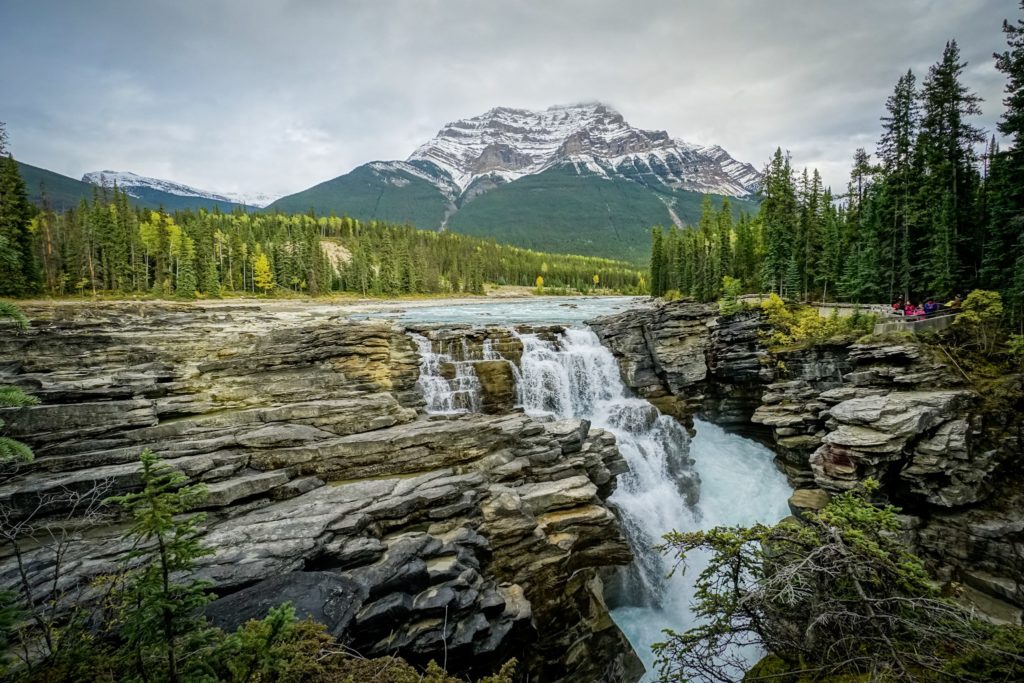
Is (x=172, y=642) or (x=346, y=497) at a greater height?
(x=172, y=642)

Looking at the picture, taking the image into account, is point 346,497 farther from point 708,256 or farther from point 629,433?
point 708,256

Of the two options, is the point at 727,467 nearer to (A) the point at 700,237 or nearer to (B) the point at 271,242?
(A) the point at 700,237

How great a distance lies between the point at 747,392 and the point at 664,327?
7258 mm

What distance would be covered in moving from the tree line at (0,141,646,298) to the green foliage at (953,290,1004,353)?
195 feet

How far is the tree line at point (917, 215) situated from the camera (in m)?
21.5

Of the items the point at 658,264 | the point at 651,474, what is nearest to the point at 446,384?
the point at 651,474

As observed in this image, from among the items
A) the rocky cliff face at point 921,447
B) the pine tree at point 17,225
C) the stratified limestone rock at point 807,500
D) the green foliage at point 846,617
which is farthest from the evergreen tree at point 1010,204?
the pine tree at point 17,225

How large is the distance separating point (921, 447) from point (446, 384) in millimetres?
22064

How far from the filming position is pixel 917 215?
27.3 m

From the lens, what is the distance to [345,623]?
8.02 metres

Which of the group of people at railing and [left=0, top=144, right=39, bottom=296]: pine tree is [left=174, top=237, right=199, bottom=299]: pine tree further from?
the group of people at railing

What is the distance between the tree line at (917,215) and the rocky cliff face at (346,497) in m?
24.0

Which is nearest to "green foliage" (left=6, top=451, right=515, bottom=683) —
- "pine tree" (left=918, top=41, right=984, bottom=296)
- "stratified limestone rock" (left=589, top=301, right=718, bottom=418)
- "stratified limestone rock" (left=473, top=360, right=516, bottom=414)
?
"stratified limestone rock" (left=473, top=360, right=516, bottom=414)

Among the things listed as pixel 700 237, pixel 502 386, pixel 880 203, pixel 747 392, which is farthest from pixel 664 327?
pixel 700 237
